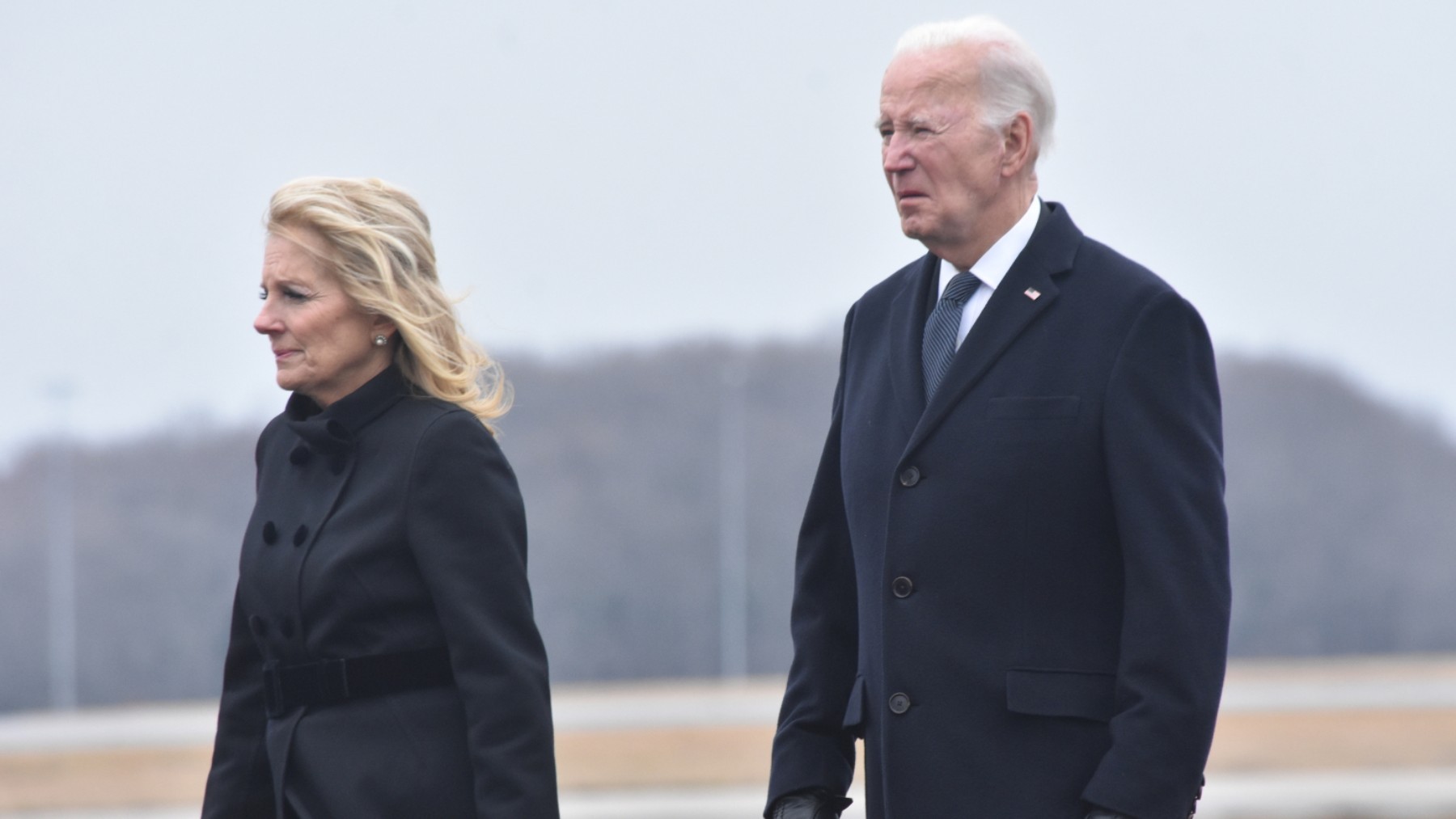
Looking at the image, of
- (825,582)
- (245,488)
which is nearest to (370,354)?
(825,582)

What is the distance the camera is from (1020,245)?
2514 mm

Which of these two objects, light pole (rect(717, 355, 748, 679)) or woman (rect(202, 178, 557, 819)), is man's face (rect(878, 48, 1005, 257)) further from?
light pole (rect(717, 355, 748, 679))

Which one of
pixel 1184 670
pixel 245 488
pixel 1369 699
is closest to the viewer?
pixel 1184 670

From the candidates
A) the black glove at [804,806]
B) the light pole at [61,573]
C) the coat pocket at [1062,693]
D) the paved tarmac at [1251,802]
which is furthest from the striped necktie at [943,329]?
the light pole at [61,573]

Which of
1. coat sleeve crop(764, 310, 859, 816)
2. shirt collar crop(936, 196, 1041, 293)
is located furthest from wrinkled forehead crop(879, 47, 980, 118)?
coat sleeve crop(764, 310, 859, 816)

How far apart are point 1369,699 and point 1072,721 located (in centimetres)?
1744

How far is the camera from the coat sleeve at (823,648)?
2.59 m

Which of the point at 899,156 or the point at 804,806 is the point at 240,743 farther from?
the point at 899,156

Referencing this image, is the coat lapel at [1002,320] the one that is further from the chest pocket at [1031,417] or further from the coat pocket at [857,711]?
the coat pocket at [857,711]

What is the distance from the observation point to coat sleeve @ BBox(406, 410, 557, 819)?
2.51 meters

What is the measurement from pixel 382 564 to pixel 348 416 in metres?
0.27

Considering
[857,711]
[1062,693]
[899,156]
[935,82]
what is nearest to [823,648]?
[857,711]

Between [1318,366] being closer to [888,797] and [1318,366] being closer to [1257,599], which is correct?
[1257,599]

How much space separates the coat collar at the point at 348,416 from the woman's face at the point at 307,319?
5cm
